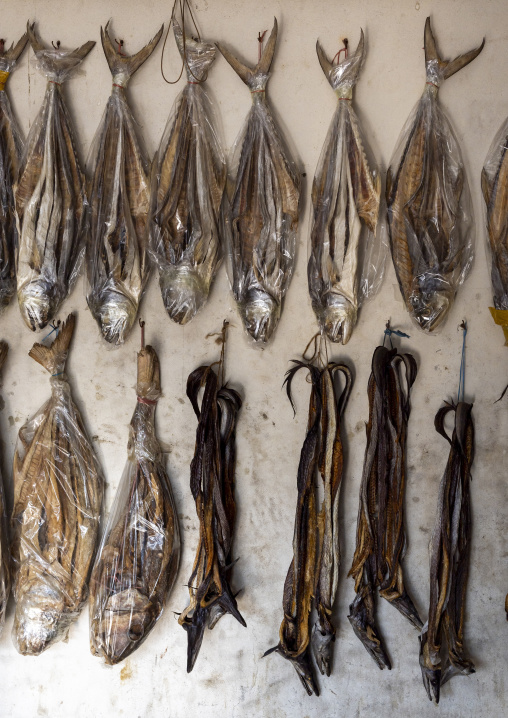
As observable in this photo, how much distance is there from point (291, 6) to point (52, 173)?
1.24 metres

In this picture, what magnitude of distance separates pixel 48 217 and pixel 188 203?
58 cm

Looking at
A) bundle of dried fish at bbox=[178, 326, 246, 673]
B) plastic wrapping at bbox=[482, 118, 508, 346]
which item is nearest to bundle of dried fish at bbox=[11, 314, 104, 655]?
bundle of dried fish at bbox=[178, 326, 246, 673]

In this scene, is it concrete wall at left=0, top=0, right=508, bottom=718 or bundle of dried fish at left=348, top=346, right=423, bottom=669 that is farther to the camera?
concrete wall at left=0, top=0, right=508, bottom=718

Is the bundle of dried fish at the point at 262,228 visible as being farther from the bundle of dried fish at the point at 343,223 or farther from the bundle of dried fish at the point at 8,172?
the bundle of dried fish at the point at 8,172

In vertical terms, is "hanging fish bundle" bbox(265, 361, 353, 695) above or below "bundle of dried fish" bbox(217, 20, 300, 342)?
below

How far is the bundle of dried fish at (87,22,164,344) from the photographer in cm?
251

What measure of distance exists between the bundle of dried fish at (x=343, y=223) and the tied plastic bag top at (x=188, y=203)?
415 mm

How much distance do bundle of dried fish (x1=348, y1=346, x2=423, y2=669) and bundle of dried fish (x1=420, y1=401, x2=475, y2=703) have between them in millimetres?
100

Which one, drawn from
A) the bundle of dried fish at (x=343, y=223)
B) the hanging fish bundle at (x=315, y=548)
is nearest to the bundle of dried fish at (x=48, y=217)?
the bundle of dried fish at (x=343, y=223)

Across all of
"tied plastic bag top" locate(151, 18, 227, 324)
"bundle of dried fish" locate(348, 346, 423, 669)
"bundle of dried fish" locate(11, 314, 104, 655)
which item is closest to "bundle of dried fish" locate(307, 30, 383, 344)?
"bundle of dried fish" locate(348, 346, 423, 669)

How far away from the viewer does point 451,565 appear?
2395mm

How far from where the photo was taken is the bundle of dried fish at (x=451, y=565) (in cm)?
238

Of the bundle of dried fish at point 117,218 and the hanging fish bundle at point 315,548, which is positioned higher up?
the bundle of dried fish at point 117,218

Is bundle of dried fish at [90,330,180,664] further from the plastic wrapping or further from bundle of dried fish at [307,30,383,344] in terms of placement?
the plastic wrapping
